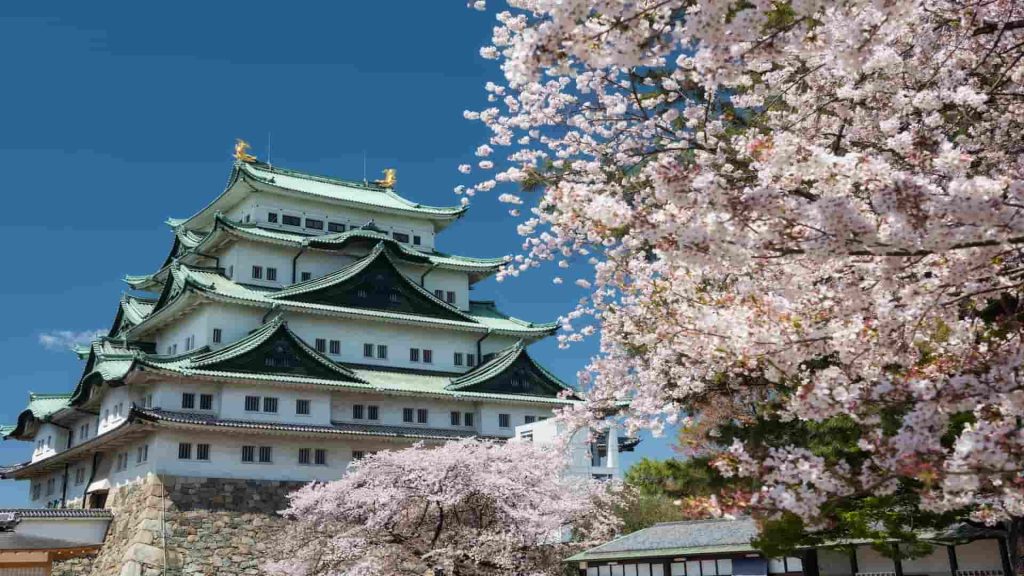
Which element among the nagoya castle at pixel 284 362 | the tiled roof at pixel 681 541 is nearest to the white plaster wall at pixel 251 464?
the nagoya castle at pixel 284 362

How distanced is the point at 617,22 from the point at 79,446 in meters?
37.8

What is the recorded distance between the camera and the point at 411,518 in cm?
2639

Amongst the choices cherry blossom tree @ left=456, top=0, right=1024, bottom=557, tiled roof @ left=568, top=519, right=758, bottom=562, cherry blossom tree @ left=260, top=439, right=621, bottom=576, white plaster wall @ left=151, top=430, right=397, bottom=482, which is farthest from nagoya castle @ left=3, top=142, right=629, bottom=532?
cherry blossom tree @ left=456, top=0, right=1024, bottom=557

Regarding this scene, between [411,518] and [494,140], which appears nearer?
[494,140]

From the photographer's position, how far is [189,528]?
31453 mm

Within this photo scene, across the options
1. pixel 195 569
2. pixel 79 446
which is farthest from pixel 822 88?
pixel 79 446

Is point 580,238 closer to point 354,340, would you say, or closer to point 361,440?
point 361,440

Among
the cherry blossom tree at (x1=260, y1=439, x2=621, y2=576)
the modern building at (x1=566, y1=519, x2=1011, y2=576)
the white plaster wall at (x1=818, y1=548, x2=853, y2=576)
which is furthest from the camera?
the cherry blossom tree at (x1=260, y1=439, x2=621, y2=576)

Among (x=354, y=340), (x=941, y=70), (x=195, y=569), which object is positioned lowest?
(x=195, y=569)

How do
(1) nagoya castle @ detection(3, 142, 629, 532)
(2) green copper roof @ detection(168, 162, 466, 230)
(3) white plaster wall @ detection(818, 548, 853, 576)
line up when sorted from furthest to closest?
(2) green copper roof @ detection(168, 162, 466, 230)
(1) nagoya castle @ detection(3, 142, 629, 532)
(3) white plaster wall @ detection(818, 548, 853, 576)

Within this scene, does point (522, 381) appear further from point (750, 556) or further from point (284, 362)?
point (750, 556)

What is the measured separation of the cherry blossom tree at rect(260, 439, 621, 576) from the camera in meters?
24.2

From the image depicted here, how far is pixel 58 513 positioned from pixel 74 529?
4.93 ft

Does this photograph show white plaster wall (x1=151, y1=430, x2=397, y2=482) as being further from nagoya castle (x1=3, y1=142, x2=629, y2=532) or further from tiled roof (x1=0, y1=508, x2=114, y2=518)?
tiled roof (x1=0, y1=508, x2=114, y2=518)
